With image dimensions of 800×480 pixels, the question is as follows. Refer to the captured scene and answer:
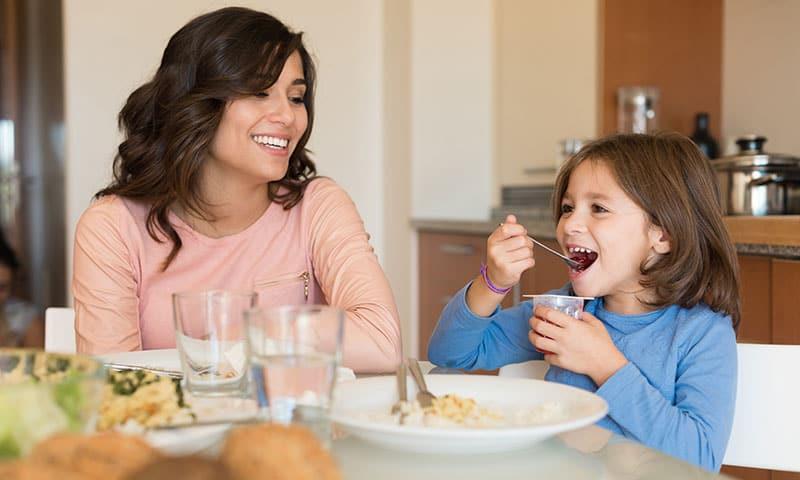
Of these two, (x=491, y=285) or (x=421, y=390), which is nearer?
(x=421, y=390)

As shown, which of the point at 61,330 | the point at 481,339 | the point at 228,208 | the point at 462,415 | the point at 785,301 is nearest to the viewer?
the point at 462,415

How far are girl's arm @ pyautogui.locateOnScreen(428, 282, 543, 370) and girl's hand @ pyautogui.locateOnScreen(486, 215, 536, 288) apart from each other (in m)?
0.12

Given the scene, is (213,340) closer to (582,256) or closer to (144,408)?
(144,408)

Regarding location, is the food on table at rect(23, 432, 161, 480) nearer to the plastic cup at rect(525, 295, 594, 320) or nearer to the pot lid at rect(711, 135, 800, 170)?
the plastic cup at rect(525, 295, 594, 320)

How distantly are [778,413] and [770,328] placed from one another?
3.25 ft

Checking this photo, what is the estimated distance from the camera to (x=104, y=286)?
1.63 metres

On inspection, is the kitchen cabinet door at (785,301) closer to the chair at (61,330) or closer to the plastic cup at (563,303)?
the plastic cup at (563,303)

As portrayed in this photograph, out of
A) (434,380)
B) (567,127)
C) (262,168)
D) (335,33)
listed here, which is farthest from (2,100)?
(434,380)

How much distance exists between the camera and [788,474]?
1930 millimetres

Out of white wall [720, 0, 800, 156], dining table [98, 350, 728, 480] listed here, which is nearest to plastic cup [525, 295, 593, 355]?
dining table [98, 350, 728, 480]

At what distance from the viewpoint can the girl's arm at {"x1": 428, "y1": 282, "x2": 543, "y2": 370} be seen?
1.52 metres

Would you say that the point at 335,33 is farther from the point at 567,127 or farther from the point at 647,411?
the point at 647,411

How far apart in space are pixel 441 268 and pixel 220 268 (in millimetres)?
2008

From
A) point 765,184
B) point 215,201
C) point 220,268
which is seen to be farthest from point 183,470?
point 765,184
